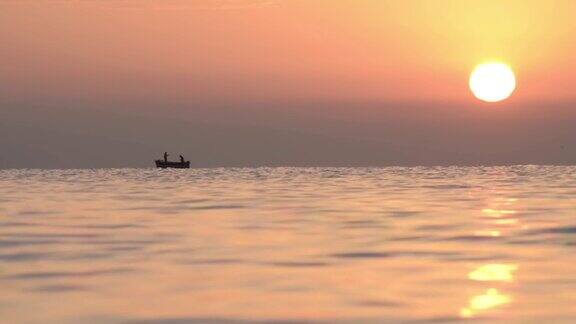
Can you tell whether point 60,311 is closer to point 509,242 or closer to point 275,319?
point 275,319

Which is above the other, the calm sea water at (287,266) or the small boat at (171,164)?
the small boat at (171,164)

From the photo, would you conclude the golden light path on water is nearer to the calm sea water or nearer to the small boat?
the calm sea water

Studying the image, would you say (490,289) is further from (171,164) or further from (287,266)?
(171,164)

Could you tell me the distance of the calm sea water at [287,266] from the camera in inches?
589

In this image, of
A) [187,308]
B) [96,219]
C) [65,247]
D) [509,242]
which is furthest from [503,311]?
[96,219]

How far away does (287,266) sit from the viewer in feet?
65.4

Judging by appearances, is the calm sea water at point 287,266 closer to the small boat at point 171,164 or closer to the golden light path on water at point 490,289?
the golden light path on water at point 490,289

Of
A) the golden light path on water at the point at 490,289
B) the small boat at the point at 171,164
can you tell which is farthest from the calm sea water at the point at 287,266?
the small boat at the point at 171,164

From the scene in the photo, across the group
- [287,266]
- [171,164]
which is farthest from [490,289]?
[171,164]

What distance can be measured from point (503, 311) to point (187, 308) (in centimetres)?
450

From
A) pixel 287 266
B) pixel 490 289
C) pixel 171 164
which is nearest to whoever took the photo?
pixel 490 289

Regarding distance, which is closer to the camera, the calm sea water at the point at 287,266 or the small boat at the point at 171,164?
the calm sea water at the point at 287,266

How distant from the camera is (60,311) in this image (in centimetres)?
1493

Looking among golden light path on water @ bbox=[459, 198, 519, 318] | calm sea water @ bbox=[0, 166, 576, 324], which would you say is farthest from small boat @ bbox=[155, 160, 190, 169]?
golden light path on water @ bbox=[459, 198, 519, 318]
